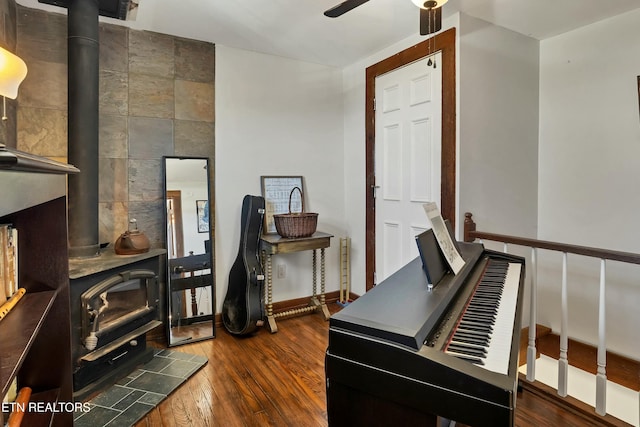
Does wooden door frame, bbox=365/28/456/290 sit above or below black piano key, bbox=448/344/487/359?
above

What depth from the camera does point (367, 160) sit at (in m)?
3.47

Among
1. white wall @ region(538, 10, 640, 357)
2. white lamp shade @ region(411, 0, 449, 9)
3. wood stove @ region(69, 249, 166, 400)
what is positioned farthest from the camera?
white wall @ region(538, 10, 640, 357)

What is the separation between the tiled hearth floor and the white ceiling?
242 centimetres

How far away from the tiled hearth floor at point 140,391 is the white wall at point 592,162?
9.75 feet

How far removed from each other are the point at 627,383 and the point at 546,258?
1029 mm

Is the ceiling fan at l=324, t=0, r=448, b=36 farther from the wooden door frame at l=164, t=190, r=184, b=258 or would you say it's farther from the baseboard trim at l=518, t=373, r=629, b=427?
the baseboard trim at l=518, t=373, r=629, b=427

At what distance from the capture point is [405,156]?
3.08 metres

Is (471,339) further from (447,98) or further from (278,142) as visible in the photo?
(278,142)

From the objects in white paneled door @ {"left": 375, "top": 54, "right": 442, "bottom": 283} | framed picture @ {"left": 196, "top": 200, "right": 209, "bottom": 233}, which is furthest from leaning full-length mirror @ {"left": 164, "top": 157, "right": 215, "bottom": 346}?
white paneled door @ {"left": 375, "top": 54, "right": 442, "bottom": 283}

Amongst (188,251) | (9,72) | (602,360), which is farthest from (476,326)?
(188,251)

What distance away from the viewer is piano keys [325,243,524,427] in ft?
2.72

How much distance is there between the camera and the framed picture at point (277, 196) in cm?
333

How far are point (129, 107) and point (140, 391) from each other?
2004mm

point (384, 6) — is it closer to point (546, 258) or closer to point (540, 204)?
point (540, 204)
